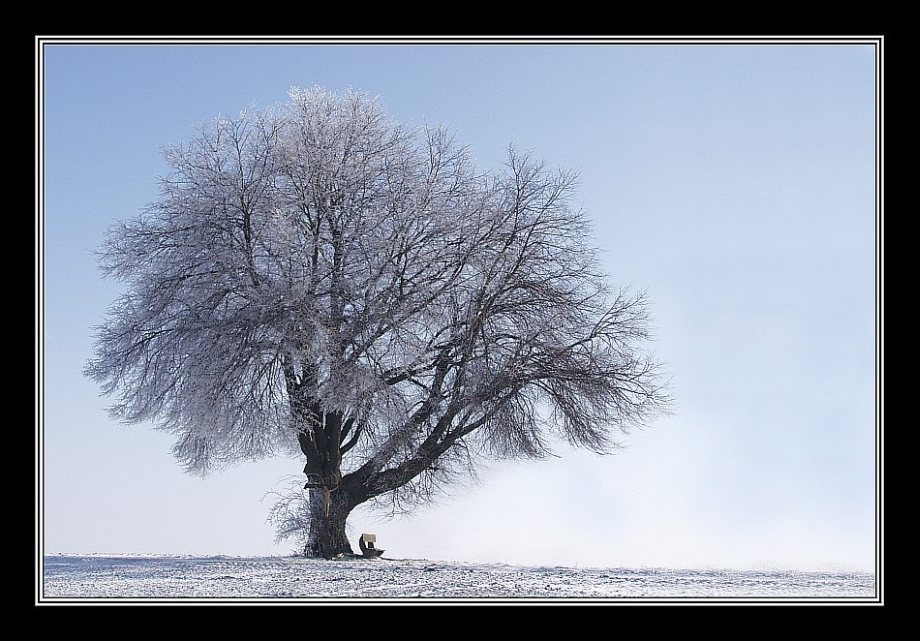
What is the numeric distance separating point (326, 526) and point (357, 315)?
3622mm

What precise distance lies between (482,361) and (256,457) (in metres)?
4.45

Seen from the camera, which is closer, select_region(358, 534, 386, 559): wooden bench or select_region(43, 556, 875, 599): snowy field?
select_region(43, 556, 875, 599): snowy field

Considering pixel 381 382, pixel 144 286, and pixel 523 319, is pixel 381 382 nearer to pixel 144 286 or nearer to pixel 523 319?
pixel 523 319

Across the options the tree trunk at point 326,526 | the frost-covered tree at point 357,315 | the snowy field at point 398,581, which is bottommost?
the snowy field at point 398,581

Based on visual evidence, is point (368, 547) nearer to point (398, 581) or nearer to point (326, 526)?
point (326, 526)

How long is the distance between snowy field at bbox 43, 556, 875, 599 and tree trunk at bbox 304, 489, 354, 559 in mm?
565

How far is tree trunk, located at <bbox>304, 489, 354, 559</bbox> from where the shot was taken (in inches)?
699

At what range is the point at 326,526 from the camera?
17828mm

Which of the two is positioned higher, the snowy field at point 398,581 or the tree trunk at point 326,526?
the tree trunk at point 326,526

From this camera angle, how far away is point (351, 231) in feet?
58.3

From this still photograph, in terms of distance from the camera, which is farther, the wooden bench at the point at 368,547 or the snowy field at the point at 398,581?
the wooden bench at the point at 368,547

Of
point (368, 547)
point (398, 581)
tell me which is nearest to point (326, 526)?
point (368, 547)

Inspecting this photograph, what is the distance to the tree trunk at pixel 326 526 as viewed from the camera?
1777cm

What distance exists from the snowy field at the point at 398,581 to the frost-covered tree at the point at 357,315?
1806mm
